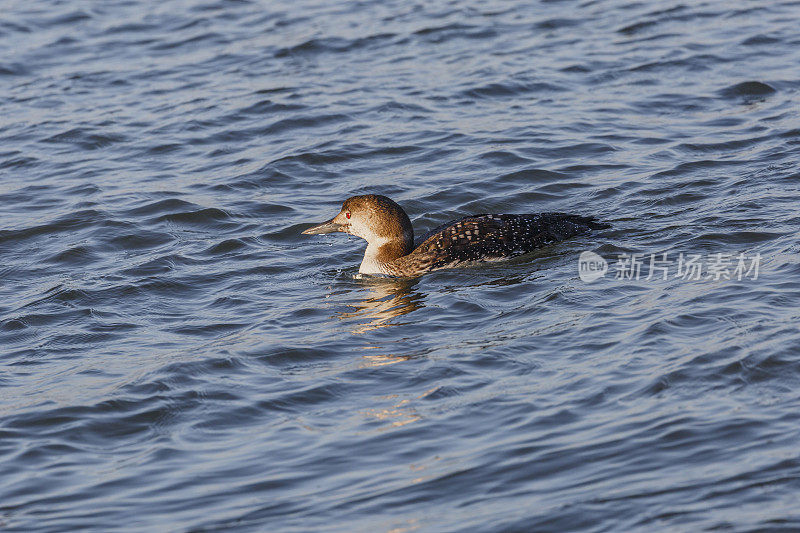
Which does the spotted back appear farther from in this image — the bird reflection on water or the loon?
the bird reflection on water

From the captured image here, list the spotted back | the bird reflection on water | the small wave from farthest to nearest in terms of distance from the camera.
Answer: the small wave → the spotted back → the bird reflection on water

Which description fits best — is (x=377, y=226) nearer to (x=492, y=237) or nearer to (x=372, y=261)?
(x=372, y=261)

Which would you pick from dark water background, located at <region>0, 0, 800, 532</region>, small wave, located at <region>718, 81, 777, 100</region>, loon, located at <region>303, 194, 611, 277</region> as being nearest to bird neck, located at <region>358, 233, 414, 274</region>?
loon, located at <region>303, 194, 611, 277</region>

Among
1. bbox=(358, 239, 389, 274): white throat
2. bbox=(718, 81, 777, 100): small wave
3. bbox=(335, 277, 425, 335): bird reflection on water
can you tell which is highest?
bbox=(718, 81, 777, 100): small wave

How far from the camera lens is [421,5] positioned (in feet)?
57.4

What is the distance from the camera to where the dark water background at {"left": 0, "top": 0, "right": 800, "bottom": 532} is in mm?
5551

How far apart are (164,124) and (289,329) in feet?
20.8

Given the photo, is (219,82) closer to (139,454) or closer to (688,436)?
(139,454)

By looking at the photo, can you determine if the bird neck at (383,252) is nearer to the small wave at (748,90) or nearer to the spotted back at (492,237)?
the spotted back at (492,237)

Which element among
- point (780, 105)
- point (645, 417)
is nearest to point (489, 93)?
point (780, 105)

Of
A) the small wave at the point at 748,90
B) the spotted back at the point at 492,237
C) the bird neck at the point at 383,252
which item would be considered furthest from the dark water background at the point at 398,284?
the bird neck at the point at 383,252

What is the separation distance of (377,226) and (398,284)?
59 cm

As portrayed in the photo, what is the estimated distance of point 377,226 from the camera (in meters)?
9.31

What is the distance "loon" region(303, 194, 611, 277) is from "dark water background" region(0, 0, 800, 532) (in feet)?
0.58
